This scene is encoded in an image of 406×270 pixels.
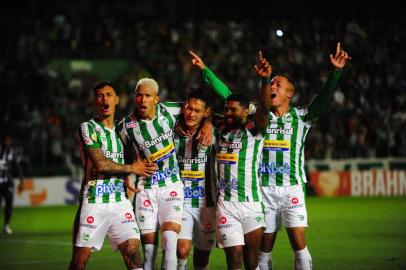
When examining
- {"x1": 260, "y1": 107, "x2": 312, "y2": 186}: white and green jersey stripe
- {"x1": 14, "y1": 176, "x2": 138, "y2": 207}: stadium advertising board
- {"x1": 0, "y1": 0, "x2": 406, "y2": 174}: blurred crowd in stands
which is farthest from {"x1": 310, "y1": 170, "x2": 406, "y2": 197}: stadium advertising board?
{"x1": 260, "y1": 107, "x2": 312, "y2": 186}: white and green jersey stripe

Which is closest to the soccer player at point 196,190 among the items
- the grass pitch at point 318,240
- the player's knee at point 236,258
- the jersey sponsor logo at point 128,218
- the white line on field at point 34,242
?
the player's knee at point 236,258

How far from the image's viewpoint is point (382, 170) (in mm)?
26453

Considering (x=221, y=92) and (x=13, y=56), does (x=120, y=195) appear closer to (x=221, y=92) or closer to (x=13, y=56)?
(x=221, y=92)

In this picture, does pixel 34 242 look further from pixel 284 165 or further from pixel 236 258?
pixel 236 258

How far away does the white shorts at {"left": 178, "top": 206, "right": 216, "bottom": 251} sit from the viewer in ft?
31.5

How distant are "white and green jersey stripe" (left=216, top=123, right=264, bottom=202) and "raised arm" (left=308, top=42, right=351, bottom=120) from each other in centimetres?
87

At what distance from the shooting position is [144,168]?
9.08m

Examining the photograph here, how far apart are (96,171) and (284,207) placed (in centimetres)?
231

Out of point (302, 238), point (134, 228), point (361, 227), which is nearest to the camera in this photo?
point (134, 228)

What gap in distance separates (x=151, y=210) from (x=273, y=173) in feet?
5.11

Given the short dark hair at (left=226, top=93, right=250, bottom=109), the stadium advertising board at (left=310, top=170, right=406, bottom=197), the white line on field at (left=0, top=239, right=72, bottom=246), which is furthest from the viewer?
the stadium advertising board at (left=310, top=170, right=406, bottom=197)

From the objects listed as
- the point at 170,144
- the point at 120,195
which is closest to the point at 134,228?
the point at 120,195

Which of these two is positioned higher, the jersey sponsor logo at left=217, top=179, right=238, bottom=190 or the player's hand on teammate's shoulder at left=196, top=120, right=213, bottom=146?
the player's hand on teammate's shoulder at left=196, top=120, right=213, bottom=146

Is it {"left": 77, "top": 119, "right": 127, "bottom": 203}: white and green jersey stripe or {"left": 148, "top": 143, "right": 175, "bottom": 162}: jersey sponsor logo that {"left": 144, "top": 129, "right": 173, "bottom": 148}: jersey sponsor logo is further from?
{"left": 77, "top": 119, "right": 127, "bottom": 203}: white and green jersey stripe
